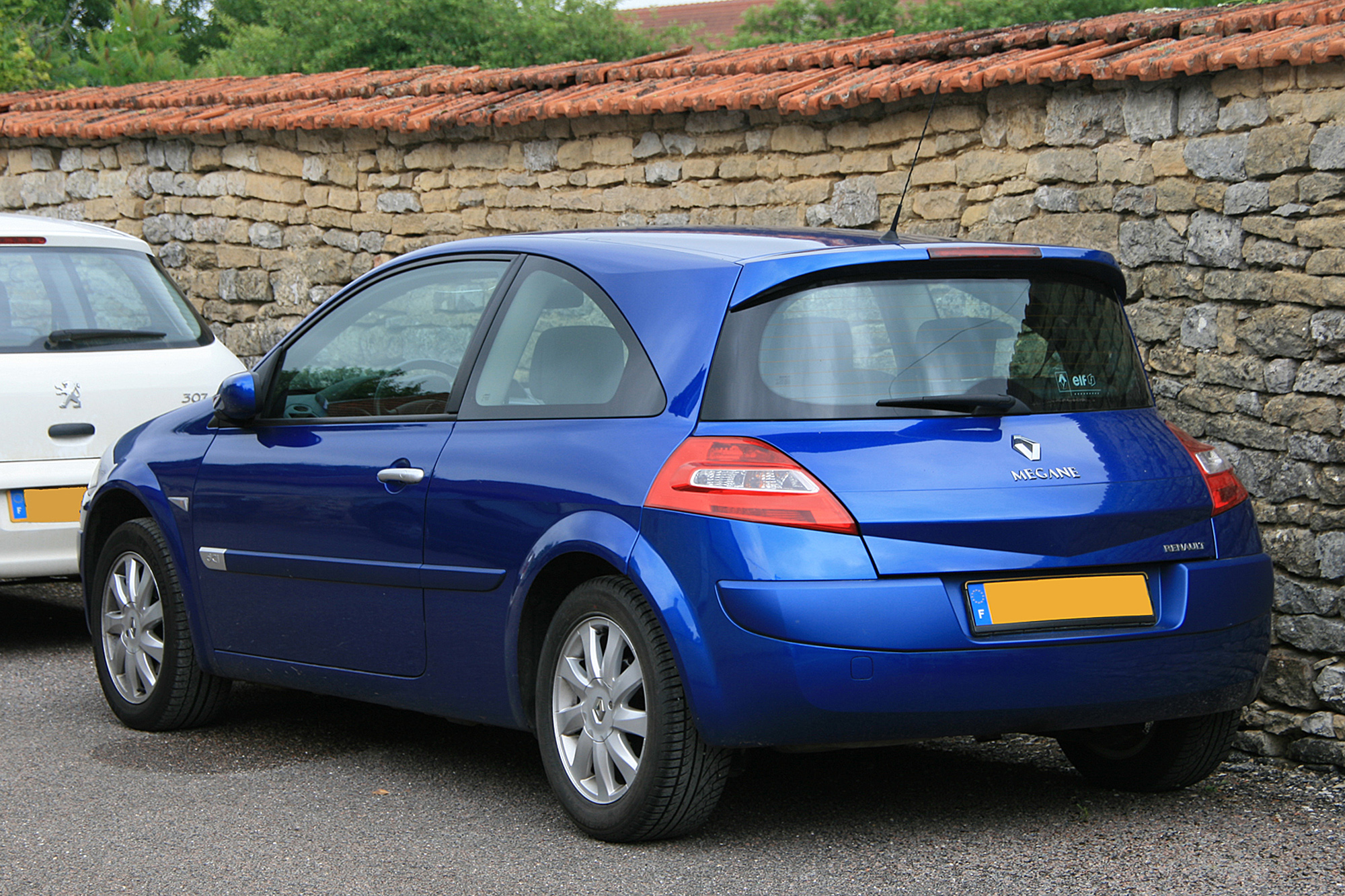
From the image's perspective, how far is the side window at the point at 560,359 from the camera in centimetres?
410

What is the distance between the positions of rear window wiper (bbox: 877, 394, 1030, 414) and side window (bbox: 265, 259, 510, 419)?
134 centimetres

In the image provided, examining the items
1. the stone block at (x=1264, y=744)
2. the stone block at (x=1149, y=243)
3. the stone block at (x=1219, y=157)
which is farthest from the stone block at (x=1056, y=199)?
the stone block at (x=1264, y=744)

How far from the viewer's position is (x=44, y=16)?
33188 millimetres

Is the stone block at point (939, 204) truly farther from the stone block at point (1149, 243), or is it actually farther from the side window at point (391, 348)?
the side window at point (391, 348)

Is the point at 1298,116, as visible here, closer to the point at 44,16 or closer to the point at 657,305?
the point at 657,305

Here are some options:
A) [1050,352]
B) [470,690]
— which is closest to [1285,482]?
[1050,352]

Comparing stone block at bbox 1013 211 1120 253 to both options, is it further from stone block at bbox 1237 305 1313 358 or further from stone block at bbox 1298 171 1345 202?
stone block at bbox 1298 171 1345 202

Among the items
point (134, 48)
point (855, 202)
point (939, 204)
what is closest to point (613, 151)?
point (855, 202)

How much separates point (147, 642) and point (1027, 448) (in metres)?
3.20

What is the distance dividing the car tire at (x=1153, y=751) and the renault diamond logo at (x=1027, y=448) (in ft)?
2.95

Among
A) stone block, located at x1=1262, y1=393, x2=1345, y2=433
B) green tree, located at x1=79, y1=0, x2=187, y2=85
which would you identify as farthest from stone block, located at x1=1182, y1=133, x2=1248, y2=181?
green tree, located at x1=79, y1=0, x2=187, y2=85

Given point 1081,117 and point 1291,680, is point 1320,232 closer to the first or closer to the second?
point 1081,117

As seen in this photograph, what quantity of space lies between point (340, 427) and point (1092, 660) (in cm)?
235

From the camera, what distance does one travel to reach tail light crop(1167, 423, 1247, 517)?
4117 mm
